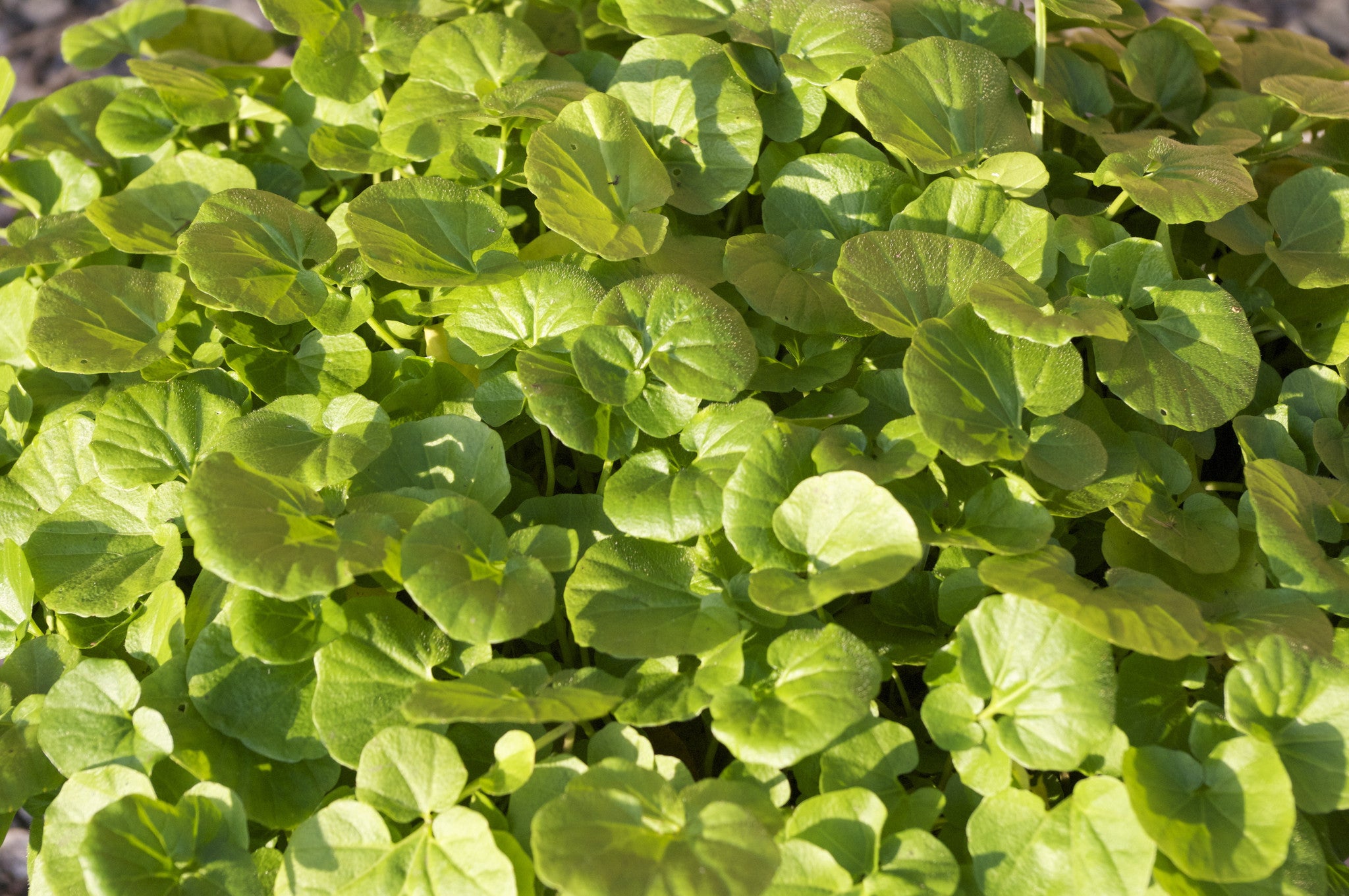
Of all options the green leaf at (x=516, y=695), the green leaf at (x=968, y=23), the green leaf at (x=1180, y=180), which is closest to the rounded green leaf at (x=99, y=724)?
the green leaf at (x=516, y=695)

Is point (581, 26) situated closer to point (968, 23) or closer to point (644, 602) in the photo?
point (968, 23)

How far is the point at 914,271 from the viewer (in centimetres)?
88

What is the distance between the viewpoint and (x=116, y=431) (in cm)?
91

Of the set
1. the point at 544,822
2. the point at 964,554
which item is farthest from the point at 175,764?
the point at 964,554

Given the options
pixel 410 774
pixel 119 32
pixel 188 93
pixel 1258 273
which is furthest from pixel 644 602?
pixel 119 32

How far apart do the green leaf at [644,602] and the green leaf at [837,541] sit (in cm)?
6

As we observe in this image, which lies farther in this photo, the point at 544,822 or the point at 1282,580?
the point at 1282,580

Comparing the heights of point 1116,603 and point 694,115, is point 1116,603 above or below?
below

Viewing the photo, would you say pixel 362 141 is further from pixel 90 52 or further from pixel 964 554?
pixel 964 554

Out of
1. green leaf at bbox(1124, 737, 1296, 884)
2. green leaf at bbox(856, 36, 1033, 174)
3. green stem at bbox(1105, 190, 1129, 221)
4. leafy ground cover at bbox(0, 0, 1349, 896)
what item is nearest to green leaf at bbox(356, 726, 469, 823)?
leafy ground cover at bbox(0, 0, 1349, 896)

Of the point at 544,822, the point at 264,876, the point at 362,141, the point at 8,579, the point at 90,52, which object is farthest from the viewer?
the point at 90,52

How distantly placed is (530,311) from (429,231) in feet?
0.43

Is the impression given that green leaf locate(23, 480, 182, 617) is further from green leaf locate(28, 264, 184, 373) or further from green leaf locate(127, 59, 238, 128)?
green leaf locate(127, 59, 238, 128)

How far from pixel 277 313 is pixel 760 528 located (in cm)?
48
